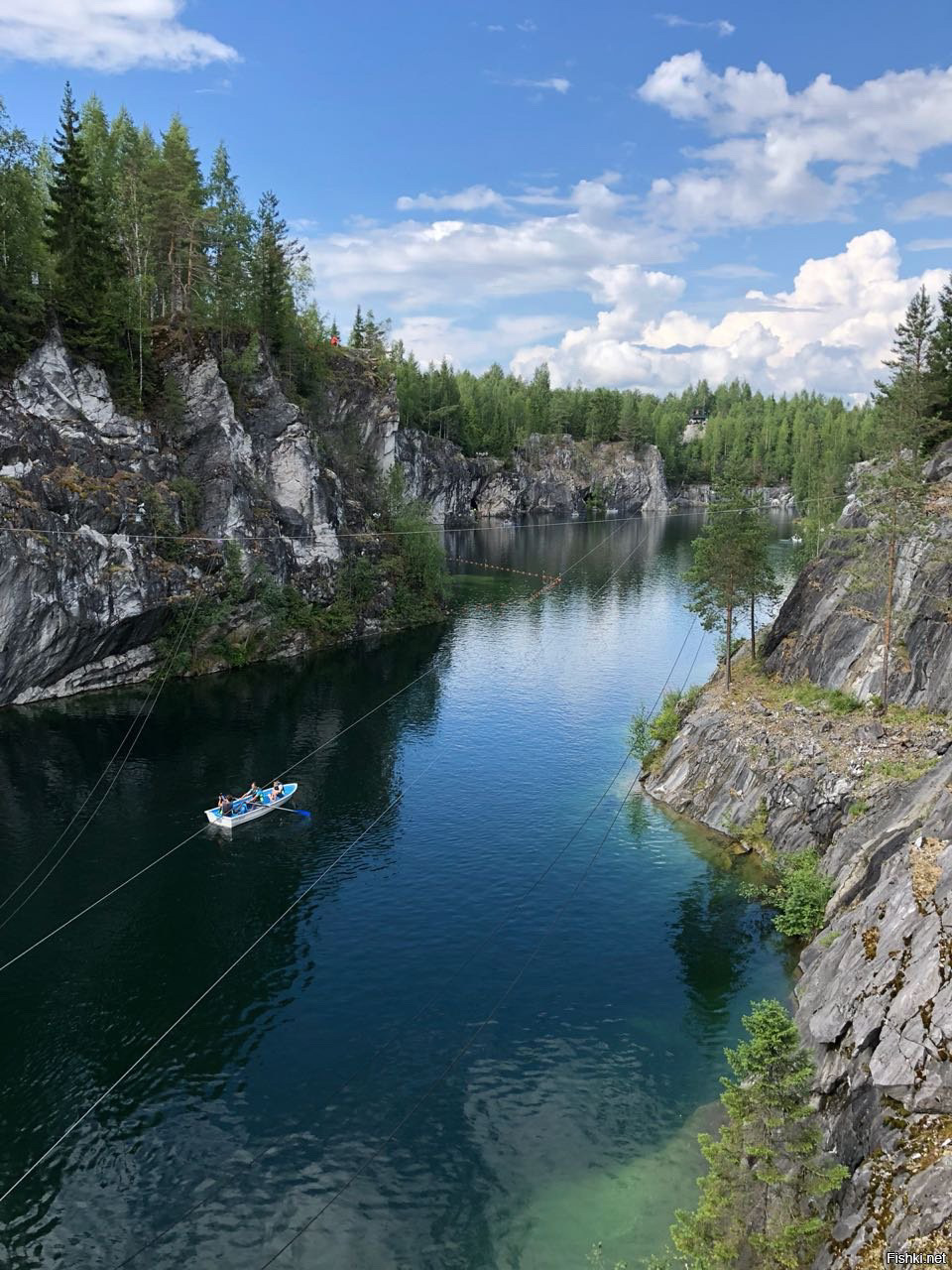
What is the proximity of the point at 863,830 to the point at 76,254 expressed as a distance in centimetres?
7991

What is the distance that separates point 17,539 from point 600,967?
5424cm

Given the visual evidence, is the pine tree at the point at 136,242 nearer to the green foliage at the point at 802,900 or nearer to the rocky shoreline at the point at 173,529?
the rocky shoreline at the point at 173,529

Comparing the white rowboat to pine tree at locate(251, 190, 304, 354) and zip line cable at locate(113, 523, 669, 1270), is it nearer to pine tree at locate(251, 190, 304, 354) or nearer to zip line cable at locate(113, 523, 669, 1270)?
zip line cable at locate(113, 523, 669, 1270)

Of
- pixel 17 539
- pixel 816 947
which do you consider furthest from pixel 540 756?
pixel 17 539

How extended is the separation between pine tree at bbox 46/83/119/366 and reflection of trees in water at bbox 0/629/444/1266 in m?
34.6

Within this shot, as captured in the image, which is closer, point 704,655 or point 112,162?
point 704,655

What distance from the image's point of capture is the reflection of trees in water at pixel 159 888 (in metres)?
28.4

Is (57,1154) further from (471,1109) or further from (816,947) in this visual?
(816,947)

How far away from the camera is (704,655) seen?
85188 mm

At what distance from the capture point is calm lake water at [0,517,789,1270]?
23.7 m

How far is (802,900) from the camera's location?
3716cm

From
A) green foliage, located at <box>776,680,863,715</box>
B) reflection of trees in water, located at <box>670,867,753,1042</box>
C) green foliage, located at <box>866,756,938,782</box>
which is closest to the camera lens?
reflection of trees in water, located at <box>670,867,753,1042</box>

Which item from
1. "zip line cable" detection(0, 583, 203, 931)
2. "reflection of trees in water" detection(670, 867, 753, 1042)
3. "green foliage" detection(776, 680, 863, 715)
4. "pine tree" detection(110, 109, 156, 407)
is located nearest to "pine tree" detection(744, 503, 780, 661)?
"green foliage" detection(776, 680, 863, 715)

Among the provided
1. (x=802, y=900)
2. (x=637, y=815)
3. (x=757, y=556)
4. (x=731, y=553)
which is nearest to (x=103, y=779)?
(x=637, y=815)
